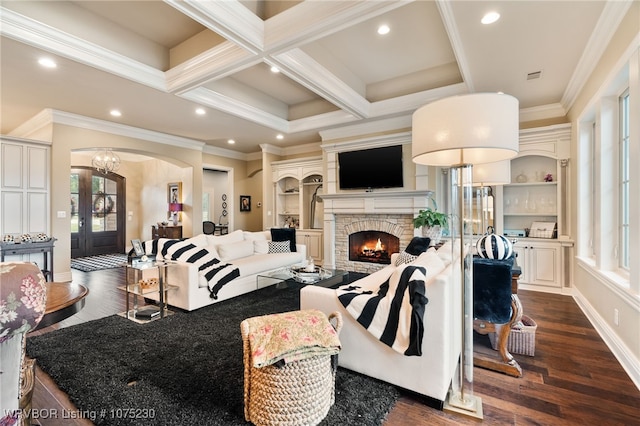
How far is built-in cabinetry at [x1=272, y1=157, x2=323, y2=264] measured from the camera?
6.95 m

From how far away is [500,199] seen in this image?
4766 mm

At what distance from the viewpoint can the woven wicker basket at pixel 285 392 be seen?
1564mm

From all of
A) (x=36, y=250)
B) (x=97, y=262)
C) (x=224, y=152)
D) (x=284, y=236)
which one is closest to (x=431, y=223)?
(x=284, y=236)

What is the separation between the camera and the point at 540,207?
15.8 ft

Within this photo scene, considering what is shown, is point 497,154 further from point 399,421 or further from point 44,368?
point 44,368

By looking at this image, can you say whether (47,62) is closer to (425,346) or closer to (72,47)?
(72,47)

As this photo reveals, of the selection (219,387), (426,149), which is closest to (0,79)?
(219,387)

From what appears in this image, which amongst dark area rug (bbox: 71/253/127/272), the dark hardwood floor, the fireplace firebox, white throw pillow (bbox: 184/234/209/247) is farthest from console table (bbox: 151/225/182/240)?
the dark hardwood floor

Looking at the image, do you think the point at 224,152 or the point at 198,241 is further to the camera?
the point at 224,152

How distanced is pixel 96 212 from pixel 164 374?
27.2 feet

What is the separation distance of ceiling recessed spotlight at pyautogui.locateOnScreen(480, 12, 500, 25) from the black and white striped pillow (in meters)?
4.26

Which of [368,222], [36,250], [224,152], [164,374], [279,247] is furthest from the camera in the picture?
[224,152]

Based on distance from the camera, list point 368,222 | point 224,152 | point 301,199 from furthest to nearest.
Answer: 1. point 224,152
2. point 301,199
3. point 368,222

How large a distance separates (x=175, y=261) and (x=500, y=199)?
15.7 feet
